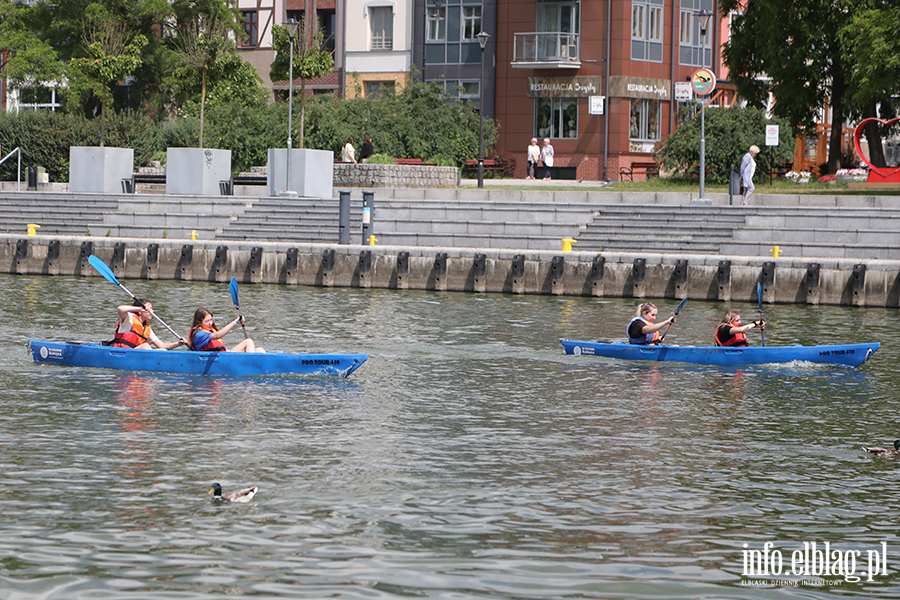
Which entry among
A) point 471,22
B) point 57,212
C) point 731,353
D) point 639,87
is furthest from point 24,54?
point 731,353

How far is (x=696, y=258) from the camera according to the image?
2809 cm

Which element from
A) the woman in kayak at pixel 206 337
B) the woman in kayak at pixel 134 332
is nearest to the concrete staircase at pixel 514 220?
the woman in kayak at pixel 134 332

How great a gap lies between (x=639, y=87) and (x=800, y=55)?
12945mm

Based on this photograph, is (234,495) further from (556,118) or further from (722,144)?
(556,118)

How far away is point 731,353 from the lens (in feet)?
61.4

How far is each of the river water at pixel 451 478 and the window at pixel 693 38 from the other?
3890cm

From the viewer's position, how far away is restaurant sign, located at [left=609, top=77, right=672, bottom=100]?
54312 mm

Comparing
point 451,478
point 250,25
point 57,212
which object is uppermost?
point 250,25

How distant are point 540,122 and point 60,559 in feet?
161

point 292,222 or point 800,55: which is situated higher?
point 800,55

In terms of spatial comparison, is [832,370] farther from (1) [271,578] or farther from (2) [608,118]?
(2) [608,118]

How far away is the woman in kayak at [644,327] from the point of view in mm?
19016

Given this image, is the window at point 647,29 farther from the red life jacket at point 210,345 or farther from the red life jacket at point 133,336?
the red life jacket at point 210,345

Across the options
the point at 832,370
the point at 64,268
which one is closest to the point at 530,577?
the point at 832,370
